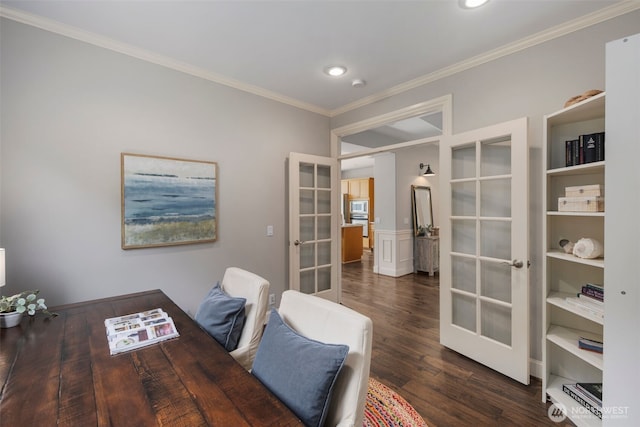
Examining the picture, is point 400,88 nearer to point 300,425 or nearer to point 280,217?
point 280,217

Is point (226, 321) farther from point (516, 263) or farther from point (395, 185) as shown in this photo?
point (395, 185)

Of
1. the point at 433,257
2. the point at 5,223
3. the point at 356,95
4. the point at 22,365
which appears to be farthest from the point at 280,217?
the point at 433,257

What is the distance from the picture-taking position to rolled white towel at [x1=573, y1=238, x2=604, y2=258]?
5.55ft

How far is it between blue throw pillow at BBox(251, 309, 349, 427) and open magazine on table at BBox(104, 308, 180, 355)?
0.53m

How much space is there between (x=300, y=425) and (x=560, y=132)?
2503mm

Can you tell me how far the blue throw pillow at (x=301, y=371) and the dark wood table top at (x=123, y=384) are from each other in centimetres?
9

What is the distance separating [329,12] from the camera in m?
1.91

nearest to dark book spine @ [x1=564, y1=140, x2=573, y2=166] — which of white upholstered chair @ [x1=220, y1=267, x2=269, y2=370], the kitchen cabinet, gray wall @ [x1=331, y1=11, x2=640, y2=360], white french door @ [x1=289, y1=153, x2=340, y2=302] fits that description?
gray wall @ [x1=331, y1=11, x2=640, y2=360]

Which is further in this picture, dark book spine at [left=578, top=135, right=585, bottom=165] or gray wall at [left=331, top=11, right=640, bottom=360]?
gray wall at [left=331, top=11, right=640, bottom=360]

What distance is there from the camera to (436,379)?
2213 mm

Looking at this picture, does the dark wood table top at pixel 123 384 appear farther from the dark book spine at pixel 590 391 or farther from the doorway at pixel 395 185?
the doorway at pixel 395 185

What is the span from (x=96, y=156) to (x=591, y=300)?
11.8 feet

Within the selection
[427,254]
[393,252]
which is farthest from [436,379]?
[427,254]

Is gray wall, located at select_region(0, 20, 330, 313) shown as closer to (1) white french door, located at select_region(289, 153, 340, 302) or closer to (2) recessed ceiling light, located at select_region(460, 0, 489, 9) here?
(1) white french door, located at select_region(289, 153, 340, 302)
